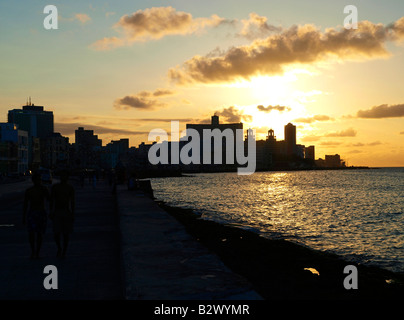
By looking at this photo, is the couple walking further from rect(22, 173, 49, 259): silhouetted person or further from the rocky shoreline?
the rocky shoreline

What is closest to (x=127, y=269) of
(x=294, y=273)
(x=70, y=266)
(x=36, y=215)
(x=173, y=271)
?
(x=173, y=271)

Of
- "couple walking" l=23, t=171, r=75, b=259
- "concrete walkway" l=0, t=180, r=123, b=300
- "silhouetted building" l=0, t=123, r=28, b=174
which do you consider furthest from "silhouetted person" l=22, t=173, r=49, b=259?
"silhouetted building" l=0, t=123, r=28, b=174

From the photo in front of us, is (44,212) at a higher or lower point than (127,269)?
higher

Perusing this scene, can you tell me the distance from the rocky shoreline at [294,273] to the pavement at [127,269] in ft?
6.87

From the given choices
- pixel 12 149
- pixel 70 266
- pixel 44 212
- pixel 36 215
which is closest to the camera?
pixel 70 266

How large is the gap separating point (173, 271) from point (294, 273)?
5.80 metres

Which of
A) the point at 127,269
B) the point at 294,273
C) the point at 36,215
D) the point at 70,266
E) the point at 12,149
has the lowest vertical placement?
the point at 294,273

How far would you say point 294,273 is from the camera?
12773 millimetres

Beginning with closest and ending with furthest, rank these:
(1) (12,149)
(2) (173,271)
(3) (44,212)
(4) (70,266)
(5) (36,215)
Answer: (2) (173,271) < (4) (70,266) < (5) (36,215) < (3) (44,212) < (1) (12,149)

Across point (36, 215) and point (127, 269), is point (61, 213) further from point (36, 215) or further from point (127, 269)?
point (127, 269)

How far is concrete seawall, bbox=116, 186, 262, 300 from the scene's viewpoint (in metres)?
6.66

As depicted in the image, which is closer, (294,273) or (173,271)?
(173,271)

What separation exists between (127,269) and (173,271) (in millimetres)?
920

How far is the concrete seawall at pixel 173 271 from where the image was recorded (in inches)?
262
